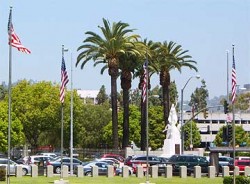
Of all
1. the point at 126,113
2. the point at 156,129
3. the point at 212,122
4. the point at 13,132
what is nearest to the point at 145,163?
the point at 126,113

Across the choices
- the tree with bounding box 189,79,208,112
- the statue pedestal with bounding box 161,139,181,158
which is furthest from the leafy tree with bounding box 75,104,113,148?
the tree with bounding box 189,79,208,112

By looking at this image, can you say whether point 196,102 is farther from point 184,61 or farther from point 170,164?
point 170,164

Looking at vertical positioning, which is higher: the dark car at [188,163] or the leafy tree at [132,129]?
the leafy tree at [132,129]

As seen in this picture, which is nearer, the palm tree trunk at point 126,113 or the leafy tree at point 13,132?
the palm tree trunk at point 126,113

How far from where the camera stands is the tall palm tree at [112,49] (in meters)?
74.9

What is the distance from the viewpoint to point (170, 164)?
5584cm

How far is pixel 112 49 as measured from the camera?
75.7 m

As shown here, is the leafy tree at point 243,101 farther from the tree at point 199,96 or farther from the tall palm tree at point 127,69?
the tall palm tree at point 127,69

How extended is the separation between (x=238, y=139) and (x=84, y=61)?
5216 cm

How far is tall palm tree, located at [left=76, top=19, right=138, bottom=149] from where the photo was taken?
7494cm

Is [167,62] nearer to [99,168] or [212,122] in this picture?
[99,168]

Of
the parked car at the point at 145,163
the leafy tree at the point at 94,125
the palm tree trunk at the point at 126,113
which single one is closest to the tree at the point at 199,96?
the leafy tree at the point at 94,125

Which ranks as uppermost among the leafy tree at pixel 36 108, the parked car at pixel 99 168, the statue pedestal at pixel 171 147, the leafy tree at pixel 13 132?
the leafy tree at pixel 36 108

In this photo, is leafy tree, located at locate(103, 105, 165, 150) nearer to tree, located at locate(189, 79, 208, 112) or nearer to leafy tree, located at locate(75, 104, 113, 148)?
leafy tree, located at locate(75, 104, 113, 148)
